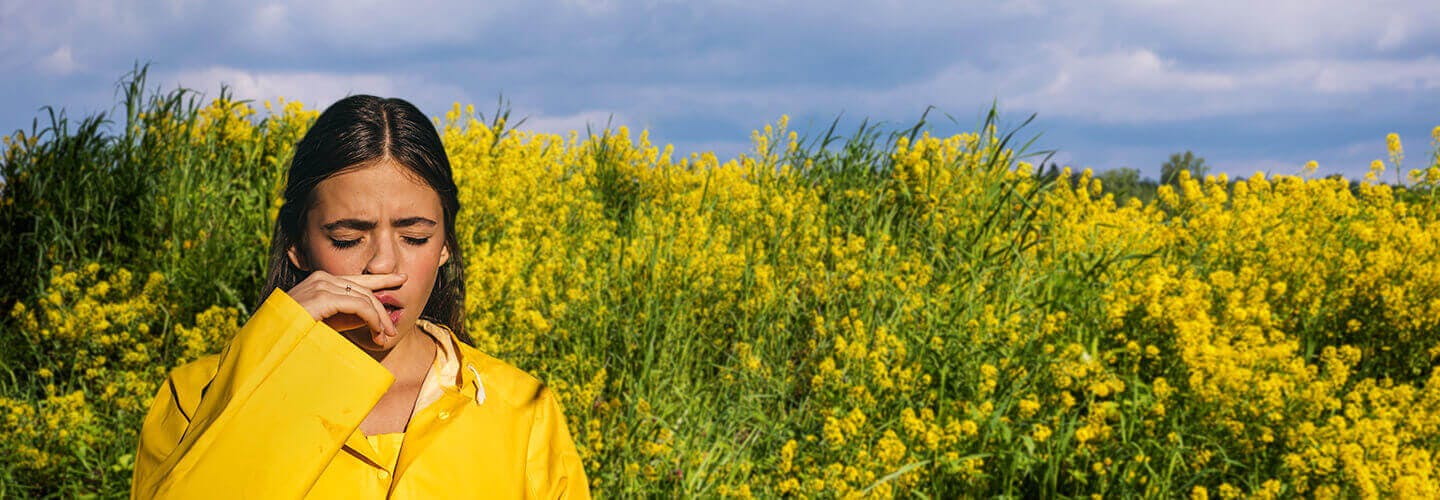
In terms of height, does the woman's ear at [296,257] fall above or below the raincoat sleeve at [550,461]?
above

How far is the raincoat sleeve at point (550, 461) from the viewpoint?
1729 mm

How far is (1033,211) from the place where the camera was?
5.57 m

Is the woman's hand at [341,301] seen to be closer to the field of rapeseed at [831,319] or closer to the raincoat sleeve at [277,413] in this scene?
the raincoat sleeve at [277,413]

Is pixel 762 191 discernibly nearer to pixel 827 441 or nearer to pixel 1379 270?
pixel 827 441

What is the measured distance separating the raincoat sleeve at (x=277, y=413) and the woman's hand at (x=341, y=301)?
0.02m

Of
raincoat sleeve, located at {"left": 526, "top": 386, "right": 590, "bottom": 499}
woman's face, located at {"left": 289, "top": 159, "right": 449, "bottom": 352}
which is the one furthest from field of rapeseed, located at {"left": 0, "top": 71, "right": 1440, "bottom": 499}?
woman's face, located at {"left": 289, "top": 159, "right": 449, "bottom": 352}

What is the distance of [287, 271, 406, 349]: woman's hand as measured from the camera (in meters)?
1.33

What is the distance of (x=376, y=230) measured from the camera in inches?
60.9

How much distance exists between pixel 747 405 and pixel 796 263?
1126mm

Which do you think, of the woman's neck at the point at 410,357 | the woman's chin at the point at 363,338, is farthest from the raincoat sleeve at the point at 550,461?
the woman's chin at the point at 363,338

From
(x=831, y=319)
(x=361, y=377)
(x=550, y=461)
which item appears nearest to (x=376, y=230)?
(x=361, y=377)

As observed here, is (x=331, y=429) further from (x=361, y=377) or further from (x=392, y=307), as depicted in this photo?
(x=392, y=307)

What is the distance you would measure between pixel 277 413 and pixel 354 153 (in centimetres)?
46

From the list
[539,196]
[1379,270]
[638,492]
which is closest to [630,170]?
[539,196]
